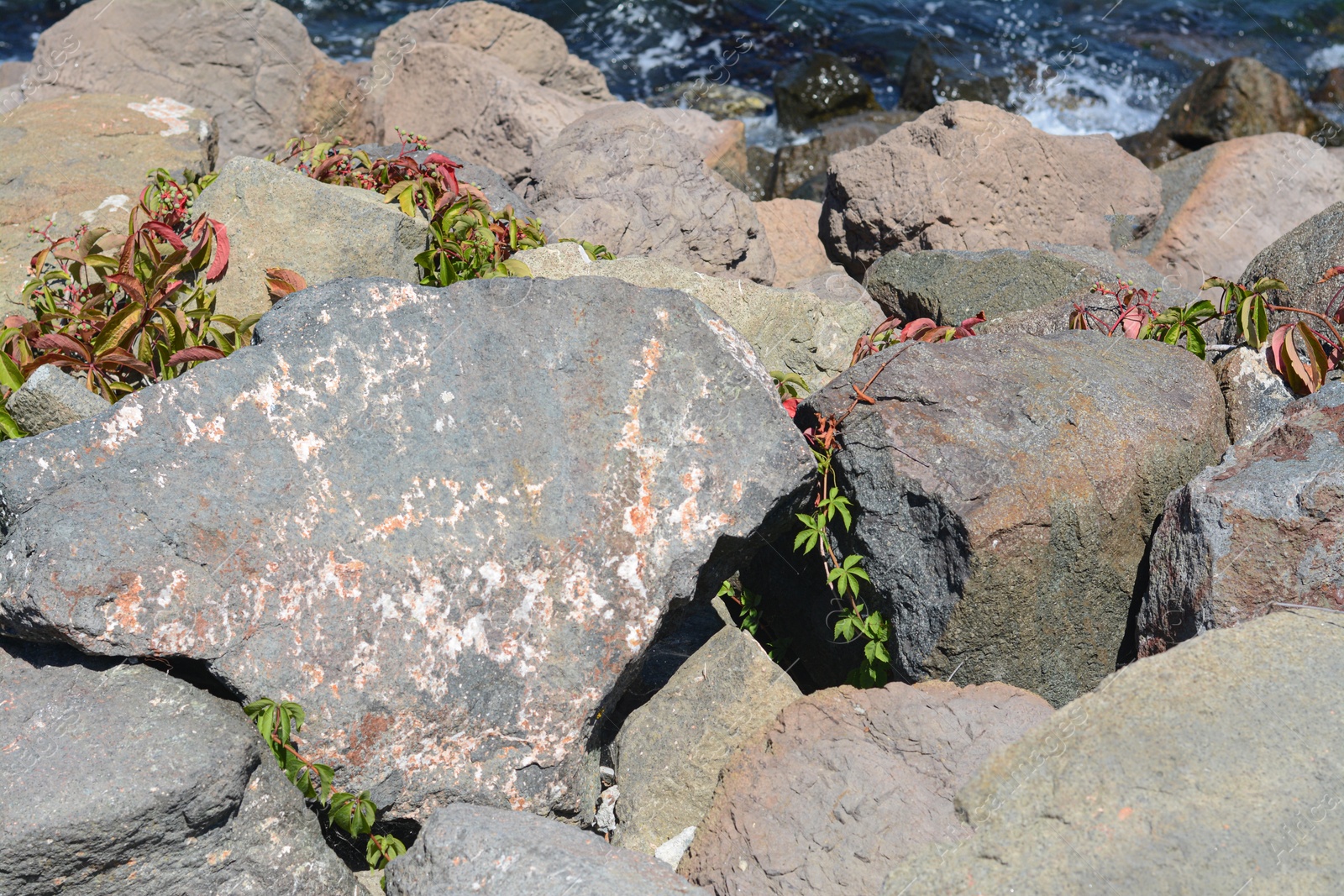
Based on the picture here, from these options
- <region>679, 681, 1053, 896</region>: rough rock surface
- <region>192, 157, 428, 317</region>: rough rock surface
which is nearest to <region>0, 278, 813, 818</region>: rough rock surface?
<region>679, 681, 1053, 896</region>: rough rock surface

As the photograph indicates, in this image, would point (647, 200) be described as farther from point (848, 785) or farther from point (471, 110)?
point (848, 785)

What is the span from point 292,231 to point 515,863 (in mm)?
2464

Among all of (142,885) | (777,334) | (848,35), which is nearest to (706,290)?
(777,334)

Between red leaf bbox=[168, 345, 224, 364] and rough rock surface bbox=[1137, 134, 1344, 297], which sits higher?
red leaf bbox=[168, 345, 224, 364]

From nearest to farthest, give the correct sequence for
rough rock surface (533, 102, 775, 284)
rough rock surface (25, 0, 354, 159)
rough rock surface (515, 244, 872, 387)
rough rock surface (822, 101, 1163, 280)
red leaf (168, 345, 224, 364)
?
red leaf (168, 345, 224, 364) → rough rock surface (515, 244, 872, 387) → rough rock surface (533, 102, 775, 284) → rough rock surface (822, 101, 1163, 280) → rough rock surface (25, 0, 354, 159)

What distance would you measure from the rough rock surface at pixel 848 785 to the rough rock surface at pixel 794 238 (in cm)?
324

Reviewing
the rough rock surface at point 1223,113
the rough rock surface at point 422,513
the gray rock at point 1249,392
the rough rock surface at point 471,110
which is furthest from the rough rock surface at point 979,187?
the rough rock surface at point 1223,113

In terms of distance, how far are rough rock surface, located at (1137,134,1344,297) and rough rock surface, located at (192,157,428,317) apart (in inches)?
168

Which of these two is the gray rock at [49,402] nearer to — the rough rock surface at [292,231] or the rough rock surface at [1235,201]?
the rough rock surface at [292,231]

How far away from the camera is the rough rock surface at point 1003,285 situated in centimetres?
439

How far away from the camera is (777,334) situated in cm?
418

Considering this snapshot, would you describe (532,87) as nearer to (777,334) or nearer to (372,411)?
(777,334)

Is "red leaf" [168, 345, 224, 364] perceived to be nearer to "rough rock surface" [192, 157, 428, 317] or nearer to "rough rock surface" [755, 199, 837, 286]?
"rough rock surface" [192, 157, 428, 317]

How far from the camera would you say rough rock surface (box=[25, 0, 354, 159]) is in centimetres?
630
